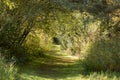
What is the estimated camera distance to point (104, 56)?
13930mm

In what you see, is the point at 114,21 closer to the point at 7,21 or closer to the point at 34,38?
the point at 7,21

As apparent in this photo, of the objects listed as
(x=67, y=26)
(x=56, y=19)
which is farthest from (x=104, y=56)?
(x=67, y=26)

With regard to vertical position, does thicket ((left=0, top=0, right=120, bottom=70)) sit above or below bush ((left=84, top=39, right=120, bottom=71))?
above

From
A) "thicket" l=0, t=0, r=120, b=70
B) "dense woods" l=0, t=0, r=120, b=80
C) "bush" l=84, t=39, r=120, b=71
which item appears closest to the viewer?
"bush" l=84, t=39, r=120, b=71

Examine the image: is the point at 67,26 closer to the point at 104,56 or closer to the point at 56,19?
the point at 56,19

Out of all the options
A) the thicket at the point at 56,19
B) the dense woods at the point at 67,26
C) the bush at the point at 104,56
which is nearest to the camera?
the bush at the point at 104,56

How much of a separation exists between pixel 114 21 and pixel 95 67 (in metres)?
2.95

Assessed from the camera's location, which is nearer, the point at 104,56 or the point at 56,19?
the point at 104,56

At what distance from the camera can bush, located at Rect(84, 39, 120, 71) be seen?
45.0 feet

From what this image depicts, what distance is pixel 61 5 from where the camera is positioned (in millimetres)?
15500

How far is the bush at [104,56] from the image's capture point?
1373cm

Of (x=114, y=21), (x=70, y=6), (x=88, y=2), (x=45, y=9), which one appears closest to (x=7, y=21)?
(x=45, y=9)

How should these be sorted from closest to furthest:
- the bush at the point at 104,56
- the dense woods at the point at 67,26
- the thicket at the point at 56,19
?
the bush at the point at 104,56 → the dense woods at the point at 67,26 → the thicket at the point at 56,19

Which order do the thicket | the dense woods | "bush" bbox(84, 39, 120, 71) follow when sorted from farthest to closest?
the thicket → the dense woods → "bush" bbox(84, 39, 120, 71)
